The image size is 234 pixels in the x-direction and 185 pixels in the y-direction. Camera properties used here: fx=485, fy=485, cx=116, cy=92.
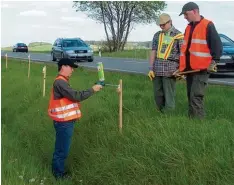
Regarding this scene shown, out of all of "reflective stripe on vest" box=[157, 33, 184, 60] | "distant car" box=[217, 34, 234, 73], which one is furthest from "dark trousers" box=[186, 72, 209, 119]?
"distant car" box=[217, 34, 234, 73]

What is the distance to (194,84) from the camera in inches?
274

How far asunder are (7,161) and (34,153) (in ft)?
3.71

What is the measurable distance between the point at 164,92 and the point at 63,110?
6.00ft

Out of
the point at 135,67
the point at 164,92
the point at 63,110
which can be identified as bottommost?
the point at 135,67

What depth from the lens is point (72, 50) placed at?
93.9 feet

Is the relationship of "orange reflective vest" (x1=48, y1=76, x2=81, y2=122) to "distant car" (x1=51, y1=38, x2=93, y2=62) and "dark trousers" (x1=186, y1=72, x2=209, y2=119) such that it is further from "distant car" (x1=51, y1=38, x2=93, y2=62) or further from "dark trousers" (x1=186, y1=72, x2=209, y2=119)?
"distant car" (x1=51, y1=38, x2=93, y2=62)

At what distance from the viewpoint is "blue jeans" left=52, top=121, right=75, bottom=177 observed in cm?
671

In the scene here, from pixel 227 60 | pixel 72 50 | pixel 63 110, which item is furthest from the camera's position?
pixel 72 50

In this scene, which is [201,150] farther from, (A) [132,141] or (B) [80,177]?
(B) [80,177]

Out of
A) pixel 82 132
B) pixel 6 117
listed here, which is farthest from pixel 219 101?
pixel 6 117

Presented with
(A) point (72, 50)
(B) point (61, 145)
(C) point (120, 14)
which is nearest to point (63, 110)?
(B) point (61, 145)

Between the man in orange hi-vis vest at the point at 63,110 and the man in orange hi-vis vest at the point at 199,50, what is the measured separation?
4.55 ft

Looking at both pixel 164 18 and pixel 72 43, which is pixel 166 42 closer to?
pixel 164 18

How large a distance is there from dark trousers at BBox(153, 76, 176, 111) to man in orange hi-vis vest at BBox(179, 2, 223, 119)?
655 millimetres
